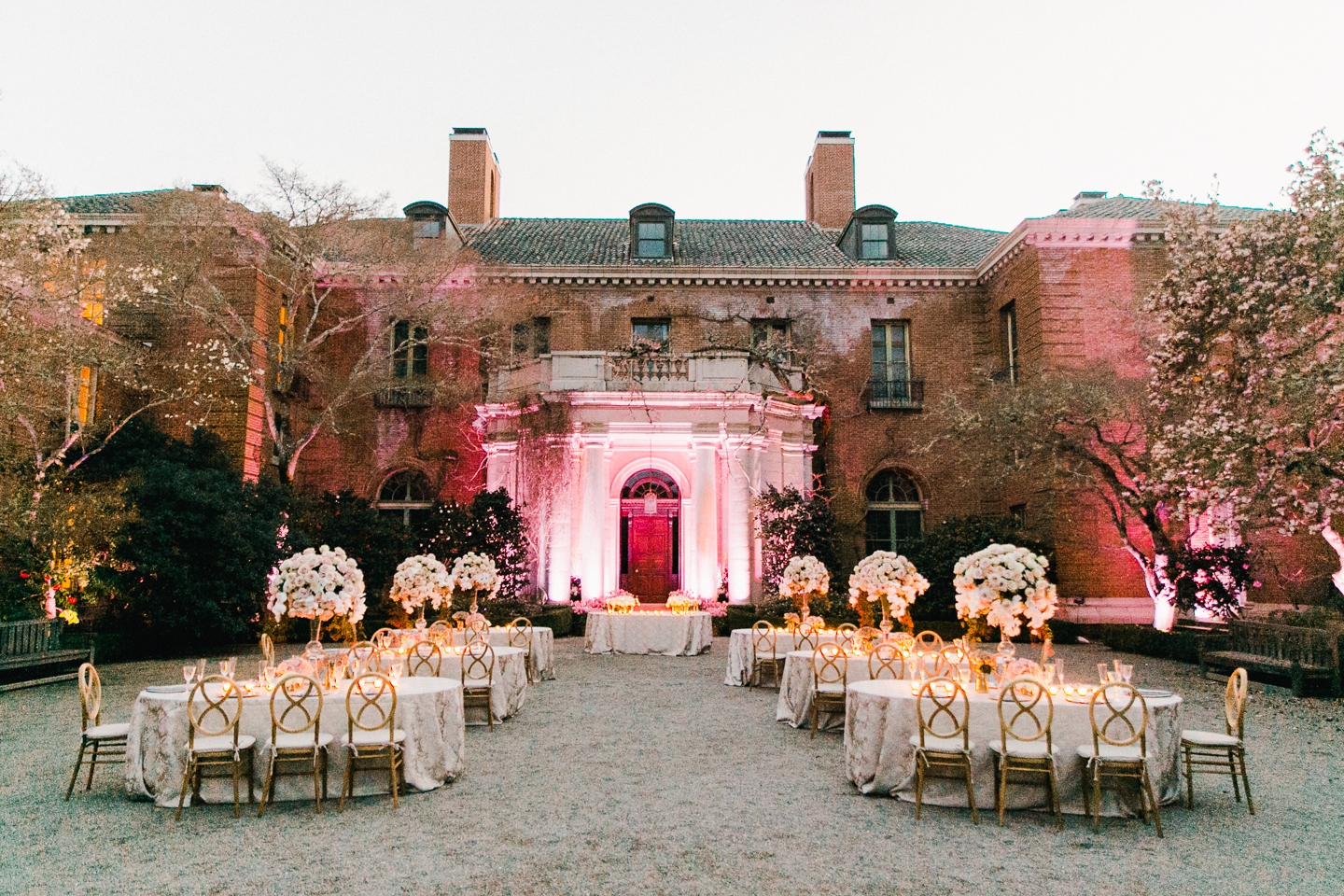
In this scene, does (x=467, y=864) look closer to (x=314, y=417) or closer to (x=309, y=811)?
(x=309, y=811)

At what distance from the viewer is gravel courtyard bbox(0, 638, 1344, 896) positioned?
5203mm

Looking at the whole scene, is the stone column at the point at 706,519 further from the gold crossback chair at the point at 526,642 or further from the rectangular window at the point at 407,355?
the rectangular window at the point at 407,355

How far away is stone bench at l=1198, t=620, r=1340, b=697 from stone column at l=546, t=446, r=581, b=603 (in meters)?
13.0

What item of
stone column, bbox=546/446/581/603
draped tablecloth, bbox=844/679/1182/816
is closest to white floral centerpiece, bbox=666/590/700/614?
stone column, bbox=546/446/581/603

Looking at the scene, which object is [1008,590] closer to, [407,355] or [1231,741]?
[1231,741]

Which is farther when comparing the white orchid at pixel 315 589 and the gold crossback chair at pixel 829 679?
the gold crossback chair at pixel 829 679

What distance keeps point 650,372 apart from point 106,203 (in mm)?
14474

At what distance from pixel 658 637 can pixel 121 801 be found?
1098 centimetres

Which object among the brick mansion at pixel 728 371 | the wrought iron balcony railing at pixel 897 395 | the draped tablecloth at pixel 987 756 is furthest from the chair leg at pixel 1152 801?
the wrought iron balcony railing at pixel 897 395

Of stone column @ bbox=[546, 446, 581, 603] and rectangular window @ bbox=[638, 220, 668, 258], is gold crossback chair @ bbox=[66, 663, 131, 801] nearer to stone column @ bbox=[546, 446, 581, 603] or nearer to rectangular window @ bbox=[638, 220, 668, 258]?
stone column @ bbox=[546, 446, 581, 603]

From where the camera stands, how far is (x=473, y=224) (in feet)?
94.5

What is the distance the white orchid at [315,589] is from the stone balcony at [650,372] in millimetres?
13552

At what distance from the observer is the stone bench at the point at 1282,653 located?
12438 mm

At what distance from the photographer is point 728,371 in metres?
22.1
